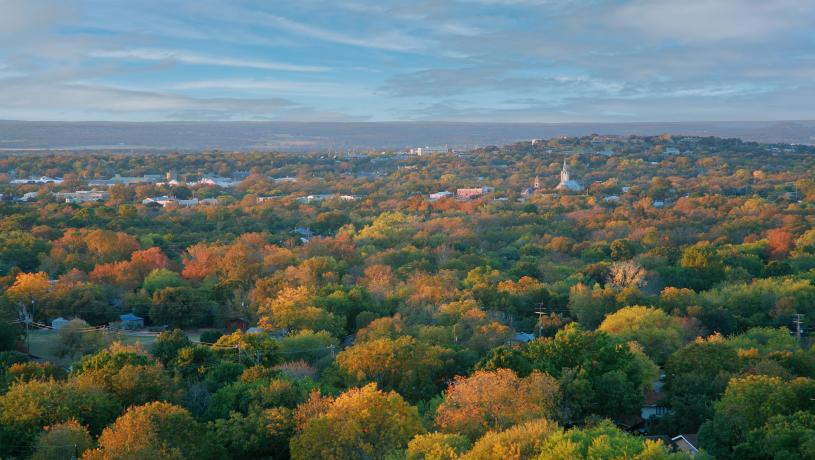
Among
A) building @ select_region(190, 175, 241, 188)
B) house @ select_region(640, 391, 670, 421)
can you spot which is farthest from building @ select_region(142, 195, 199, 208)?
house @ select_region(640, 391, 670, 421)

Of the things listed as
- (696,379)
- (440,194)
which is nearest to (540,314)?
(696,379)

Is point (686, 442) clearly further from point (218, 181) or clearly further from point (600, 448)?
point (218, 181)

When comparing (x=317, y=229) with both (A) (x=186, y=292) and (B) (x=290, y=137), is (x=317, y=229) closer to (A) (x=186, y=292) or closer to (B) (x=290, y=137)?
(A) (x=186, y=292)

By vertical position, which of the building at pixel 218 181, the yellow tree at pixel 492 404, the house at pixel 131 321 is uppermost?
the yellow tree at pixel 492 404

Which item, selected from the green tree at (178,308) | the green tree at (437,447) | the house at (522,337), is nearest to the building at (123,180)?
the green tree at (178,308)

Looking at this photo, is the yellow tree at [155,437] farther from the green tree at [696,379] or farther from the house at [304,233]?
the house at [304,233]

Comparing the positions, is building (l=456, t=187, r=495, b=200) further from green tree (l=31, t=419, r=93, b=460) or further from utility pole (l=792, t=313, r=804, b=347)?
green tree (l=31, t=419, r=93, b=460)
